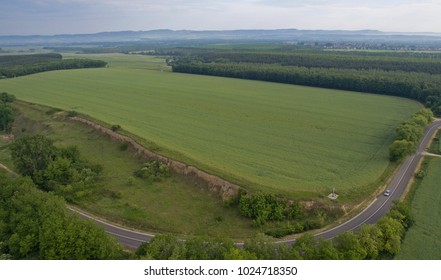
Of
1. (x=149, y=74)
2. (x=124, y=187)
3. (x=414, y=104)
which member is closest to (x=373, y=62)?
(x=414, y=104)

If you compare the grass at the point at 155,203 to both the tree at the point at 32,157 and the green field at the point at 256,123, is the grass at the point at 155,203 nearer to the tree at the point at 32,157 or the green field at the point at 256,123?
the green field at the point at 256,123

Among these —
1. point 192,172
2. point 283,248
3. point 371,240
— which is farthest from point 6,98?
point 371,240

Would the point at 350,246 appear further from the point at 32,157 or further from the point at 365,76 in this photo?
the point at 365,76

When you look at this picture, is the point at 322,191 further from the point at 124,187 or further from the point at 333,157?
the point at 124,187

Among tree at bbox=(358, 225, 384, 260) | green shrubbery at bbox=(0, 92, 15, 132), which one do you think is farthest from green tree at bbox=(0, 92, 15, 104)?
tree at bbox=(358, 225, 384, 260)

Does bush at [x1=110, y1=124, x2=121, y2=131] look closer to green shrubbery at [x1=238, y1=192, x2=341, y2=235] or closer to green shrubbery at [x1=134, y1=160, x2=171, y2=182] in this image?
green shrubbery at [x1=134, y1=160, x2=171, y2=182]

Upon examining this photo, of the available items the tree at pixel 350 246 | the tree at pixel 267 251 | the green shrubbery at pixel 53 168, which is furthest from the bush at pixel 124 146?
the tree at pixel 350 246

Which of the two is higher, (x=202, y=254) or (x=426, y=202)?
(x=202, y=254)
